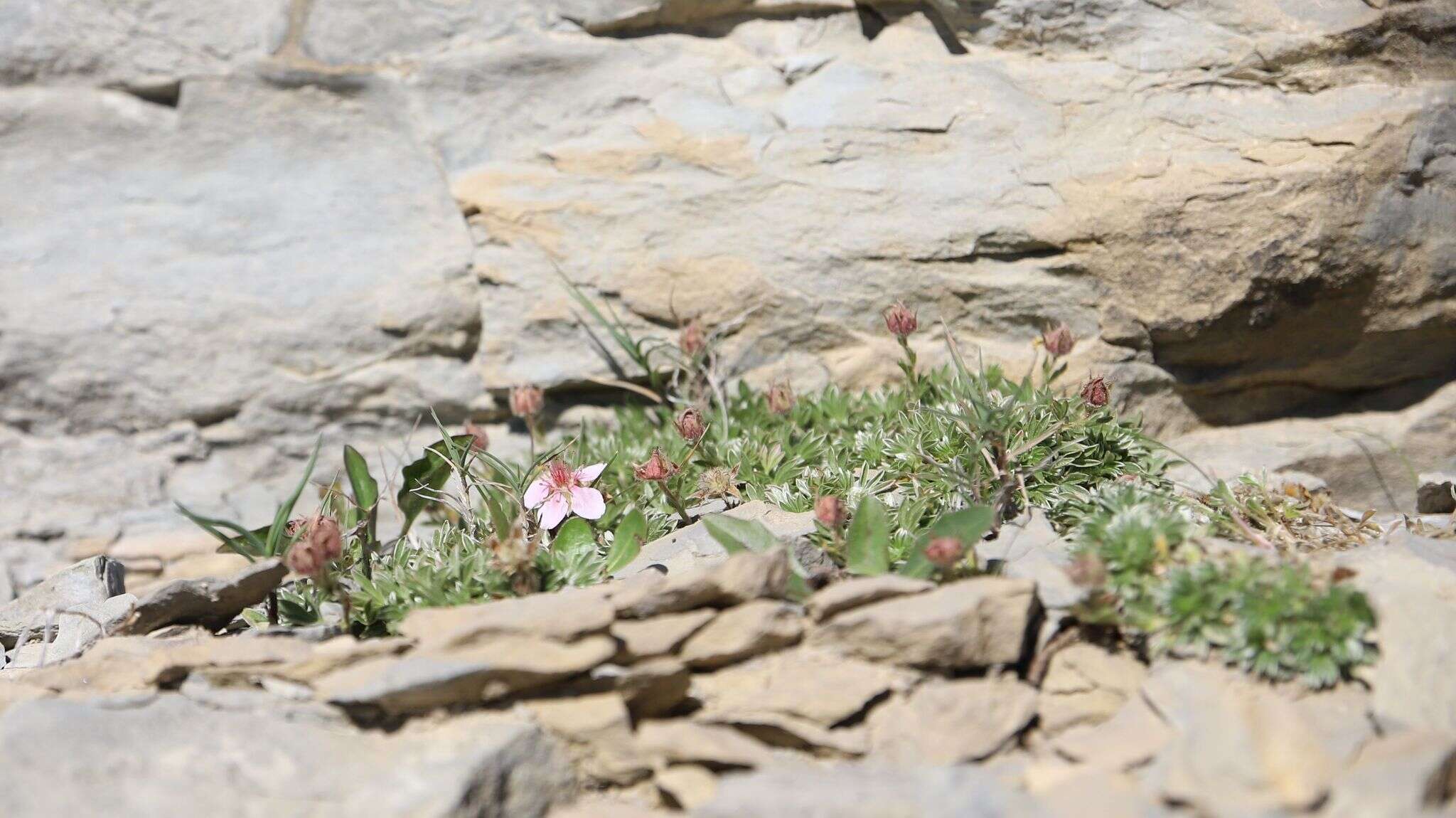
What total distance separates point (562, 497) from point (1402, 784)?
2267mm

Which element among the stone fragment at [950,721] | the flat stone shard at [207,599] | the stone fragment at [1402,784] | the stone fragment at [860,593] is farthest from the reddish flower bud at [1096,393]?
the flat stone shard at [207,599]

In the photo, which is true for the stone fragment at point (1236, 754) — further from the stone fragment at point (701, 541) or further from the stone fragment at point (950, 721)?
the stone fragment at point (701, 541)

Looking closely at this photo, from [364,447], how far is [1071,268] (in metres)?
2.90

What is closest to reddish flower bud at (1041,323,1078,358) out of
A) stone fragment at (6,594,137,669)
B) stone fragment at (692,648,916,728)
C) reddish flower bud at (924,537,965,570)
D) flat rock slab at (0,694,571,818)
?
reddish flower bud at (924,537,965,570)

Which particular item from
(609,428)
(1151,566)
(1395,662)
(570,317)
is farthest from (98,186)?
(1395,662)

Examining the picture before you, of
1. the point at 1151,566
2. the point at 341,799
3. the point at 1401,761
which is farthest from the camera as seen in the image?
the point at 1151,566

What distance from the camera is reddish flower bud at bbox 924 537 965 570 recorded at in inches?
106

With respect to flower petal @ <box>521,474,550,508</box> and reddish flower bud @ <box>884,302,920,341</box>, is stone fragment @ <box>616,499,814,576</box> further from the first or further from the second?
reddish flower bud @ <box>884,302,920,341</box>

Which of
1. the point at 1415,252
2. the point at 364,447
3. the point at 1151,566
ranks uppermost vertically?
the point at 1415,252

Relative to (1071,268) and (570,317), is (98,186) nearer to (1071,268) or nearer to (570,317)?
(570,317)

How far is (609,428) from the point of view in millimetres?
4508

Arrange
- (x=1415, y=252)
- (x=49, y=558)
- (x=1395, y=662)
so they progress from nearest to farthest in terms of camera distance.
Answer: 1. (x=1395, y=662)
2. (x=1415, y=252)
3. (x=49, y=558)

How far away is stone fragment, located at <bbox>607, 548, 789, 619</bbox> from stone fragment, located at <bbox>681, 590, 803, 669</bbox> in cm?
4

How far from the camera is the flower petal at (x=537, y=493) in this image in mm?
3373
